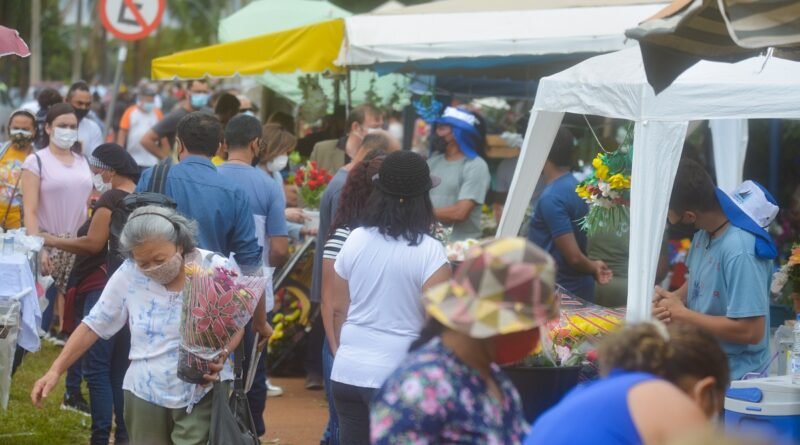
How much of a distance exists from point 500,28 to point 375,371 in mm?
5510

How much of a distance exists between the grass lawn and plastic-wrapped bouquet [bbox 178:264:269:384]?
10.2 feet

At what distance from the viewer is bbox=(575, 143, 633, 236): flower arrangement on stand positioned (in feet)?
23.0


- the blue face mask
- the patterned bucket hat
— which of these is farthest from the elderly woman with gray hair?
the blue face mask

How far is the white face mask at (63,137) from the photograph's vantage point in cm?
936

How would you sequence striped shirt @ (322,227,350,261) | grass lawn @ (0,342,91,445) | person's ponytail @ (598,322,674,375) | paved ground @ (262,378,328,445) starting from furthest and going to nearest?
→ paved ground @ (262,378,328,445) < grass lawn @ (0,342,91,445) < striped shirt @ (322,227,350,261) < person's ponytail @ (598,322,674,375)

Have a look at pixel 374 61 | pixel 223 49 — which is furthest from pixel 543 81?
pixel 223 49

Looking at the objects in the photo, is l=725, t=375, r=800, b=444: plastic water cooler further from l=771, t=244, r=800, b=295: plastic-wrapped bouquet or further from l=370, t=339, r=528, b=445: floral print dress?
l=370, t=339, r=528, b=445: floral print dress

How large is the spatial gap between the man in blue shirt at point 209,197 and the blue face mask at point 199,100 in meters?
8.19

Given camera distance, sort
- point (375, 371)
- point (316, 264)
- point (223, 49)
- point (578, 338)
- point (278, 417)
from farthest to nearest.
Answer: point (223, 49)
point (278, 417)
point (316, 264)
point (578, 338)
point (375, 371)

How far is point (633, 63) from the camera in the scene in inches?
258

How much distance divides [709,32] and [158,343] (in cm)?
252

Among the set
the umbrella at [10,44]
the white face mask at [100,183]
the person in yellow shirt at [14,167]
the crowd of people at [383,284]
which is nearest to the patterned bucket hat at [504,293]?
the crowd of people at [383,284]

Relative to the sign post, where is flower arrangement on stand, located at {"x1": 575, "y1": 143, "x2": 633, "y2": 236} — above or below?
below

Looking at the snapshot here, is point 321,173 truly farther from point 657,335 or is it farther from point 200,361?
point 657,335
